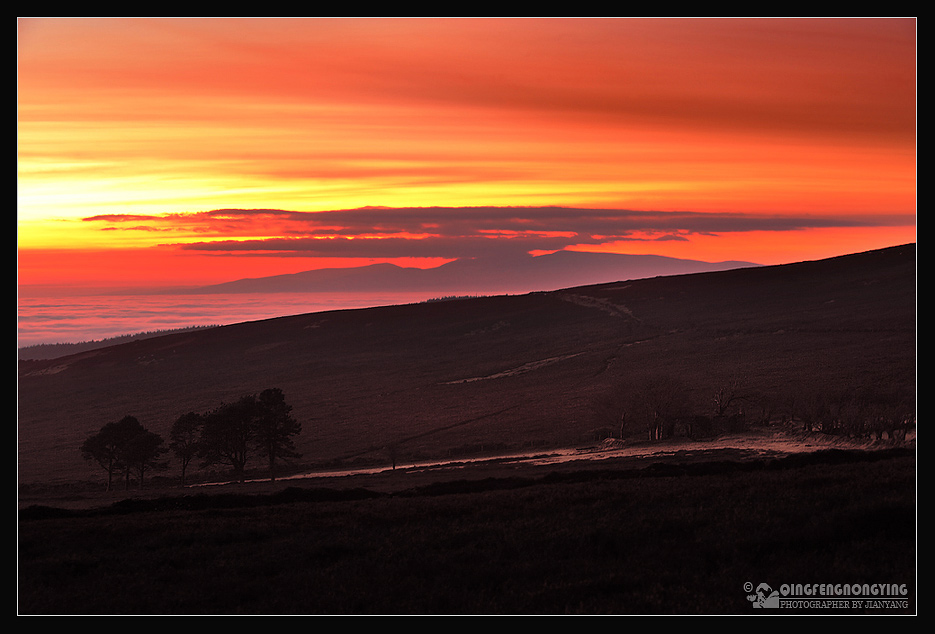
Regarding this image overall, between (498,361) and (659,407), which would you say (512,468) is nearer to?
(659,407)

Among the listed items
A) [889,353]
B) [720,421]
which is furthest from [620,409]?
[889,353]

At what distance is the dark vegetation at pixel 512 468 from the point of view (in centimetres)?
1962

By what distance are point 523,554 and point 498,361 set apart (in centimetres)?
10765

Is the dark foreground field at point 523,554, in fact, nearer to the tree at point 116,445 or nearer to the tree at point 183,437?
the tree at point 183,437

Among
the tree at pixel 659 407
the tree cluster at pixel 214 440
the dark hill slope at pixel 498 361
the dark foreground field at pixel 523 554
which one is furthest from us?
the dark hill slope at pixel 498 361

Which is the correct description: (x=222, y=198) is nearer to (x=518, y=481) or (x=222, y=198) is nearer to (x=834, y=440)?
(x=518, y=481)

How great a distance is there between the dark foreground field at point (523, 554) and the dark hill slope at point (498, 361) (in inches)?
1898

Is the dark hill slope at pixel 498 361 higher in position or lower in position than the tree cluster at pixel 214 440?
higher

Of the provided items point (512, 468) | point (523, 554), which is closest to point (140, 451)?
point (512, 468)

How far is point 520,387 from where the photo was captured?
4215 inches

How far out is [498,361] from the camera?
12850cm

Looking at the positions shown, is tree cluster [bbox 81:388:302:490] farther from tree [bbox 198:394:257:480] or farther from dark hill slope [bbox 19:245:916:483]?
dark hill slope [bbox 19:245:916:483]

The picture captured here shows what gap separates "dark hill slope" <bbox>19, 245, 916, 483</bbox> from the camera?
85.3 meters

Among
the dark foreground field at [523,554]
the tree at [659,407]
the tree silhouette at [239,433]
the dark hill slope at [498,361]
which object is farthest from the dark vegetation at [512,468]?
the tree silhouette at [239,433]
